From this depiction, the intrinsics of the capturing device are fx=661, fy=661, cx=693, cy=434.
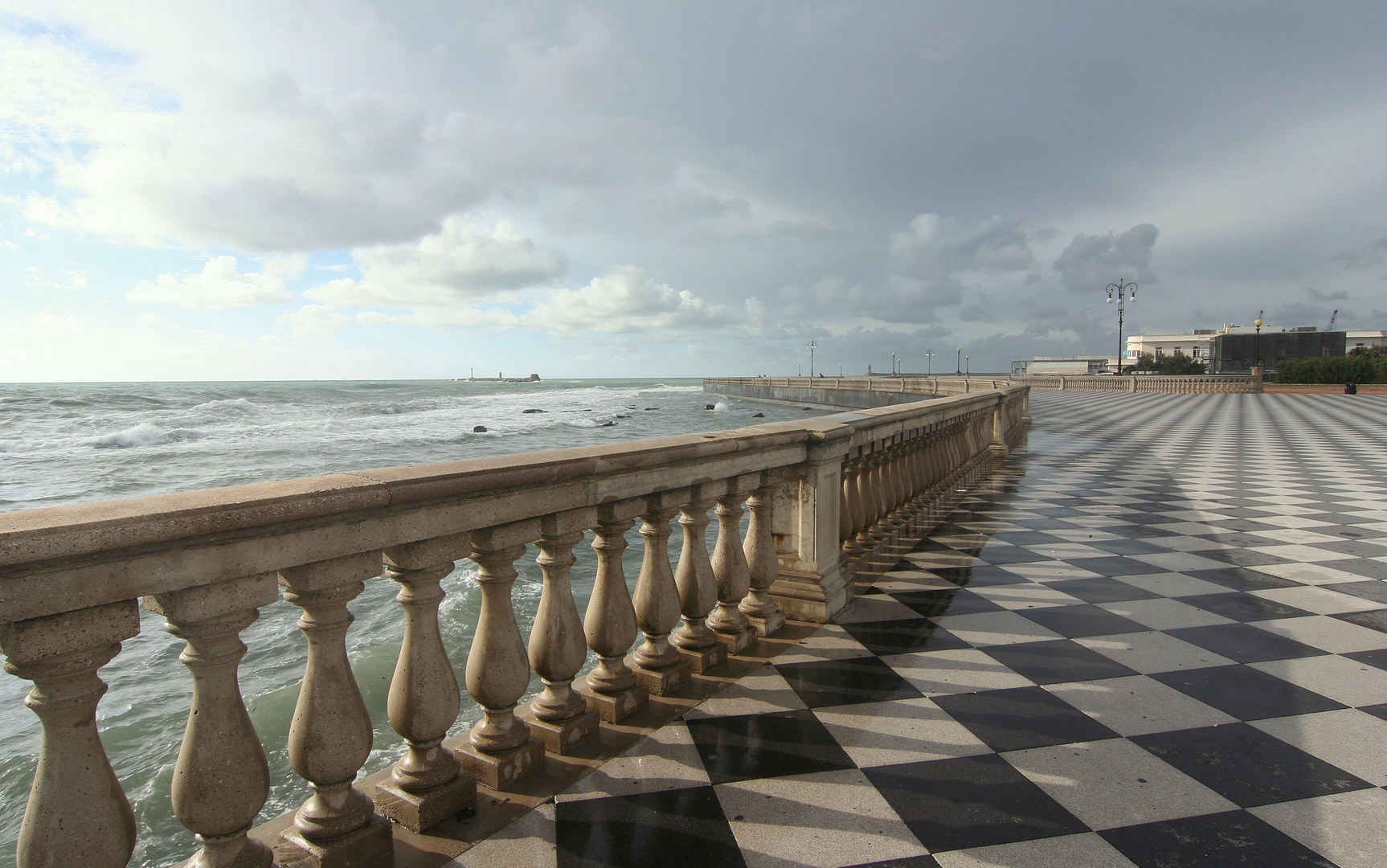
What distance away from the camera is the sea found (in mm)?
3646

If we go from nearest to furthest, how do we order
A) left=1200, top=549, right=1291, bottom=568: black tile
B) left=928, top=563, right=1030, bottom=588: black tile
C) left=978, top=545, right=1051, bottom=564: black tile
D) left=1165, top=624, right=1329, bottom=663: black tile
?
left=1165, top=624, right=1329, bottom=663: black tile < left=928, top=563, right=1030, bottom=588: black tile < left=1200, top=549, right=1291, bottom=568: black tile < left=978, top=545, right=1051, bottom=564: black tile

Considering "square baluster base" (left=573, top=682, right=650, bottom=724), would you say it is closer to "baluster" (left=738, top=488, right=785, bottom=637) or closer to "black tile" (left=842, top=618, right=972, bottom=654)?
"baluster" (left=738, top=488, right=785, bottom=637)

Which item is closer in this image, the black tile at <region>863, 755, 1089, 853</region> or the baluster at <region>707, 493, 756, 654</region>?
the black tile at <region>863, 755, 1089, 853</region>

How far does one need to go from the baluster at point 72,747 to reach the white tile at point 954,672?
2.56 meters

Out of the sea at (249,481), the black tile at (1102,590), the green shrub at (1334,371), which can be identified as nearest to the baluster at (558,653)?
the sea at (249,481)

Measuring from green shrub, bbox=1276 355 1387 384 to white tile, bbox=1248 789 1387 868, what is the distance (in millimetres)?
→ 44957

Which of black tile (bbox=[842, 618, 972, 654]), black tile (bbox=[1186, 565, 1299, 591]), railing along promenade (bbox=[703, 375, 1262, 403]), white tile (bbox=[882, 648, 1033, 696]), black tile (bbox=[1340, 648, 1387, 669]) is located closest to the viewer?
white tile (bbox=[882, 648, 1033, 696])

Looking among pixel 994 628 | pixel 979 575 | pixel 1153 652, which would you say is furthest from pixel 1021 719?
pixel 979 575

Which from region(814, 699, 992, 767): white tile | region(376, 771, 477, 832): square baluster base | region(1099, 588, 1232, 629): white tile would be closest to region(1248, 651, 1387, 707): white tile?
region(1099, 588, 1232, 629): white tile

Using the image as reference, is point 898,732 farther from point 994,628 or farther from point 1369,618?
point 1369,618

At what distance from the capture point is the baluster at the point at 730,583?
10.0 ft

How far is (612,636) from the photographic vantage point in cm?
246

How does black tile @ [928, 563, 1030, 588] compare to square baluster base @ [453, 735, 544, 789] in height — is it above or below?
Result: below

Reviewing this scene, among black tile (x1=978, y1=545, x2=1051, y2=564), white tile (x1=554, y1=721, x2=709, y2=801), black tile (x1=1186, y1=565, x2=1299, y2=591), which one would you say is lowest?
black tile (x1=1186, y1=565, x2=1299, y2=591)
